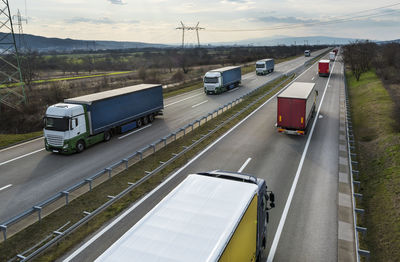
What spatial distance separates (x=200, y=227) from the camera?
19.2ft

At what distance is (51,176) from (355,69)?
52.3 meters

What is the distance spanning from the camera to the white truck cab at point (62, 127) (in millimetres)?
18594

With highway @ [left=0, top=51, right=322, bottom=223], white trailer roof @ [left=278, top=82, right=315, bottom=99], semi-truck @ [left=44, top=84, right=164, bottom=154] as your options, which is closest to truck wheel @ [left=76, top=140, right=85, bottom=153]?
semi-truck @ [left=44, top=84, right=164, bottom=154]

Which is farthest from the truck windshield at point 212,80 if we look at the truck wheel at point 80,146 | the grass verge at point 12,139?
the truck wheel at point 80,146

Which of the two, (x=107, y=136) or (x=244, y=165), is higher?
(x=107, y=136)

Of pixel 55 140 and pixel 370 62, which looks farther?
pixel 370 62

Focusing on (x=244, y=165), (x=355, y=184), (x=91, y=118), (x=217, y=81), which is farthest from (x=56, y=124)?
(x=217, y=81)

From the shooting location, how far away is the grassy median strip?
415 inches

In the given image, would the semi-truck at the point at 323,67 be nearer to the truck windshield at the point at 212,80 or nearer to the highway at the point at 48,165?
the truck windshield at the point at 212,80

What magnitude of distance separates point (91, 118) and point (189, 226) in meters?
16.4

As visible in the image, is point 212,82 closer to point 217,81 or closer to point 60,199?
point 217,81

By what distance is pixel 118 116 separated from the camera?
22719mm

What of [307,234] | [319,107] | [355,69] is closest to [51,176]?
[307,234]

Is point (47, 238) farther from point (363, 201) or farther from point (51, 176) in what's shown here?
point (363, 201)
